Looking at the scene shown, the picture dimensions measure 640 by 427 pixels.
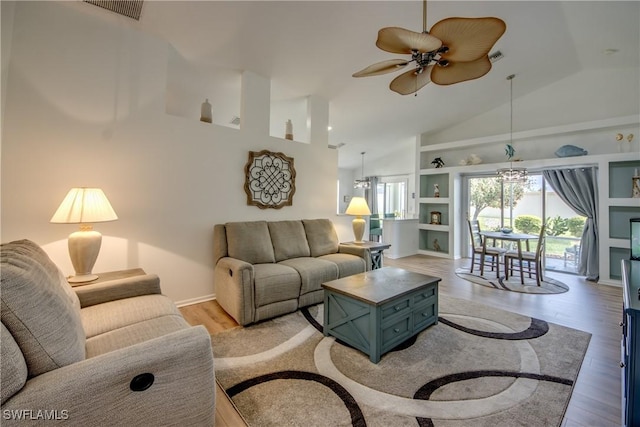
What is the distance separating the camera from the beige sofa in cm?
272

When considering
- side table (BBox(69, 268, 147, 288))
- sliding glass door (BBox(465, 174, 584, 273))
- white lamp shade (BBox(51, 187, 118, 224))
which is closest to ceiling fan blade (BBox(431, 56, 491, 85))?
white lamp shade (BBox(51, 187, 118, 224))

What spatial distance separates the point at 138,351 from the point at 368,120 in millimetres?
5339

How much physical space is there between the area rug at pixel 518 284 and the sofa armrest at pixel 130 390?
4.23 metres

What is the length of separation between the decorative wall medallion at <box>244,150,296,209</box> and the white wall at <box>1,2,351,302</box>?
0.13 metres

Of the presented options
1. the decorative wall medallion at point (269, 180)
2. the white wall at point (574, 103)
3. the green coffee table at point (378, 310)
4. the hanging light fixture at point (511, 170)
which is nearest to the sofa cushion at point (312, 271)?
the green coffee table at point (378, 310)

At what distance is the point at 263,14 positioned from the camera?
8.98 feet

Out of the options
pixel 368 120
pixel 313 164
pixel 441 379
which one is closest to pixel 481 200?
pixel 368 120

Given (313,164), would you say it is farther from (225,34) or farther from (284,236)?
(225,34)

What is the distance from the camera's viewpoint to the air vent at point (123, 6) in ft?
8.12

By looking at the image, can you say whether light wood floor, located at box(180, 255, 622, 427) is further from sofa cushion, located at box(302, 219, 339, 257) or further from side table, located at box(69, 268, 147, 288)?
sofa cushion, located at box(302, 219, 339, 257)

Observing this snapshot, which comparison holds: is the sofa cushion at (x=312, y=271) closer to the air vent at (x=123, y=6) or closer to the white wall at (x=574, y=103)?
the air vent at (x=123, y=6)

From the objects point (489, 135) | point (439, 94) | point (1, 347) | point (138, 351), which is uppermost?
point (439, 94)

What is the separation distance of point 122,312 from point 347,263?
242 centimetres

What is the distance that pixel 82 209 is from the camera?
7.23ft
